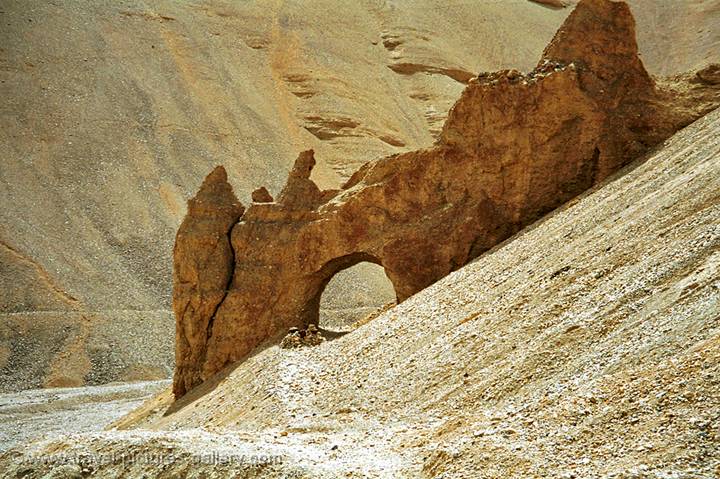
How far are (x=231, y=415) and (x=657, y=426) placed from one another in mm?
9292

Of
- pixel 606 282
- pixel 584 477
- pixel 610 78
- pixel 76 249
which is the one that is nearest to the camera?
pixel 584 477

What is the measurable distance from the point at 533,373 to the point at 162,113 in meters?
42.8

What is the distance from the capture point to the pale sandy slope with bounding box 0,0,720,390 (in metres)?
34.3

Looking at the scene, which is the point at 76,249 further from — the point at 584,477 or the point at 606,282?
the point at 584,477

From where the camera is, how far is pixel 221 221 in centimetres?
2081

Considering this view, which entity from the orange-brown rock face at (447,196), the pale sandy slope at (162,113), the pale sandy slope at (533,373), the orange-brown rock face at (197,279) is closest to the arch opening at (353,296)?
the pale sandy slope at (162,113)

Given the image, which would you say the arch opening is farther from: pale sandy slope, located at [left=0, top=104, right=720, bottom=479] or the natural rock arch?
pale sandy slope, located at [left=0, top=104, right=720, bottom=479]

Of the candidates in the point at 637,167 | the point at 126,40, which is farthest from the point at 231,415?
the point at 126,40

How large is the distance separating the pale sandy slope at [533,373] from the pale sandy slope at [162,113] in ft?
56.7

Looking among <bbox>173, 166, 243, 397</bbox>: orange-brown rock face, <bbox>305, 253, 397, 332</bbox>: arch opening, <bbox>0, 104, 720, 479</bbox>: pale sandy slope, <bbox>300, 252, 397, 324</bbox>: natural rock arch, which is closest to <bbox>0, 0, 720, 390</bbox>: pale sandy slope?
<bbox>305, 253, 397, 332</bbox>: arch opening

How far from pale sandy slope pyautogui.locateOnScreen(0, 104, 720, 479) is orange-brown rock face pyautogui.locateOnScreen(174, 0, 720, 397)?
4.48 feet

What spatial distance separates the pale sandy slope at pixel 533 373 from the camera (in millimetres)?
8164

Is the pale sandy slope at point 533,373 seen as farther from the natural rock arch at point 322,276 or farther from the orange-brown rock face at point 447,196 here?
the natural rock arch at point 322,276

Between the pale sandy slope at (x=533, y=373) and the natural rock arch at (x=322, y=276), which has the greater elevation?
the natural rock arch at (x=322, y=276)
